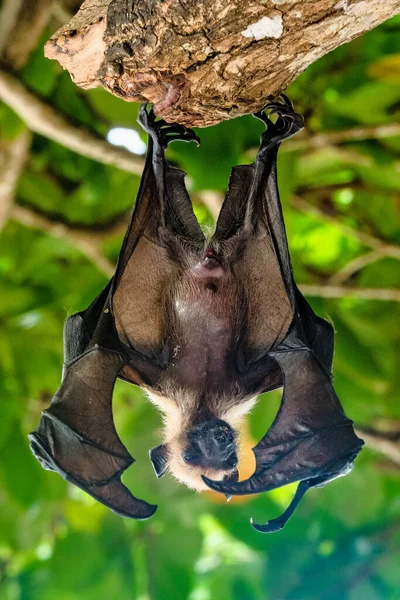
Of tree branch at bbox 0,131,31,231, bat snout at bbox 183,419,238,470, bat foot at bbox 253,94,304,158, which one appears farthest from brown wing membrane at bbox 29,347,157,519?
tree branch at bbox 0,131,31,231

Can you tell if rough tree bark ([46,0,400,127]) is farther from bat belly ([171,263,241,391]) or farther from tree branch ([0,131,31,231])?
tree branch ([0,131,31,231])

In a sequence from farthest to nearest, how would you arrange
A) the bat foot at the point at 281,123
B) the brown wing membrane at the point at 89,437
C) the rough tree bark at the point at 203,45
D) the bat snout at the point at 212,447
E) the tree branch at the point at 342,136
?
the tree branch at the point at 342,136
the bat snout at the point at 212,447
the brown wing membrane at the point at 89,437
the bat foot at the point at 281,123
the rough tree bark at the point at 203,45

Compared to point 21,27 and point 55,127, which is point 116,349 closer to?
point 55,127

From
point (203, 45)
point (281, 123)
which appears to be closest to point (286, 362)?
point (281, 123)

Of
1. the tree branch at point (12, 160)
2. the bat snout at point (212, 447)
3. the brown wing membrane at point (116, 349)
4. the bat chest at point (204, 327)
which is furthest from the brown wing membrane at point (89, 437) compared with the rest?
the tree branch at point (12, 160)

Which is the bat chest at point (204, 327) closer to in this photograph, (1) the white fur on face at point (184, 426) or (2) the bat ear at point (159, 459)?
(1) the white fur on face at point (184, 426)

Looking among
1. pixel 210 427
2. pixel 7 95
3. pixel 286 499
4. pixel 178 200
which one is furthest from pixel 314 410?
pixel 286 499

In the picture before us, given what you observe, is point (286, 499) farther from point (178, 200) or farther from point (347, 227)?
point (178, 200)
